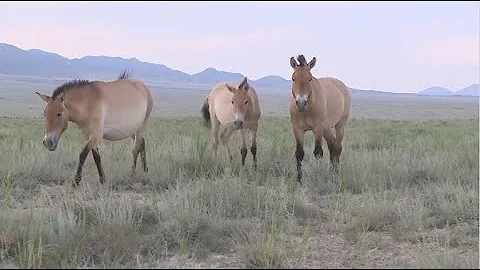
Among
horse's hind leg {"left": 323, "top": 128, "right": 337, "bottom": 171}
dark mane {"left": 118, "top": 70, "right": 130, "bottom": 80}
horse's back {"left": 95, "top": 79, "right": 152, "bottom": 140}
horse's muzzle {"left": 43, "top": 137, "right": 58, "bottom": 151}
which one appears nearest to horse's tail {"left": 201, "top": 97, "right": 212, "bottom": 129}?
dark mane {"left": 118, "top": 70, "right": 130, "bottom": 80}

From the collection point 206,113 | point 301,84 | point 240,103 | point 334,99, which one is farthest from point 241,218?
point 206,113

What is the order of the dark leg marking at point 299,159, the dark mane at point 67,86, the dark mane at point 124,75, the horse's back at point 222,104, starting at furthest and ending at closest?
the horse's back at point 222,104
the dark mane at point 124,75
the dark leg marking at point 299,159
the dark mane at point 67,86

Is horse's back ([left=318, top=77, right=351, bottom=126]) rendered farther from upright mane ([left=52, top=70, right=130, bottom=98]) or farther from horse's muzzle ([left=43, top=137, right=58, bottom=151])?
horse's muzzle ([left=43, top=137, right=58, bottom=151])

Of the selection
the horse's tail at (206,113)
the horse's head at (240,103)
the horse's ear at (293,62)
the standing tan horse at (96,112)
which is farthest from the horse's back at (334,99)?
the standing tan horse at (96,112)

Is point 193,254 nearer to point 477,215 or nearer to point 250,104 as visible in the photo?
point 477,215

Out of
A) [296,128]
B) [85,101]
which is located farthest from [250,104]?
[85,101]

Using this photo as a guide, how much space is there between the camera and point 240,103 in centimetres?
937

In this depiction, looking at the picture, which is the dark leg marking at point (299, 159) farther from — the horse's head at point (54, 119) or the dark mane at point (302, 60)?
the horse's head at point (54, 119)

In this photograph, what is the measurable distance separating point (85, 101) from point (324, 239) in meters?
4.30

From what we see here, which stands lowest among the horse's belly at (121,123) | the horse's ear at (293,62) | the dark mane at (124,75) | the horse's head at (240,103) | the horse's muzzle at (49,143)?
the horse's muzzle at (49,143)

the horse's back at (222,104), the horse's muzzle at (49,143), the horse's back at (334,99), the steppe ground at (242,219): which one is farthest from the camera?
the horse's back at (222,104)

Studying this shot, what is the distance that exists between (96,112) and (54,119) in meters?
0.78

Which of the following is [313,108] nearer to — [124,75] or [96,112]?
[96,112]

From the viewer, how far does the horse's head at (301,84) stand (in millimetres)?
7785
